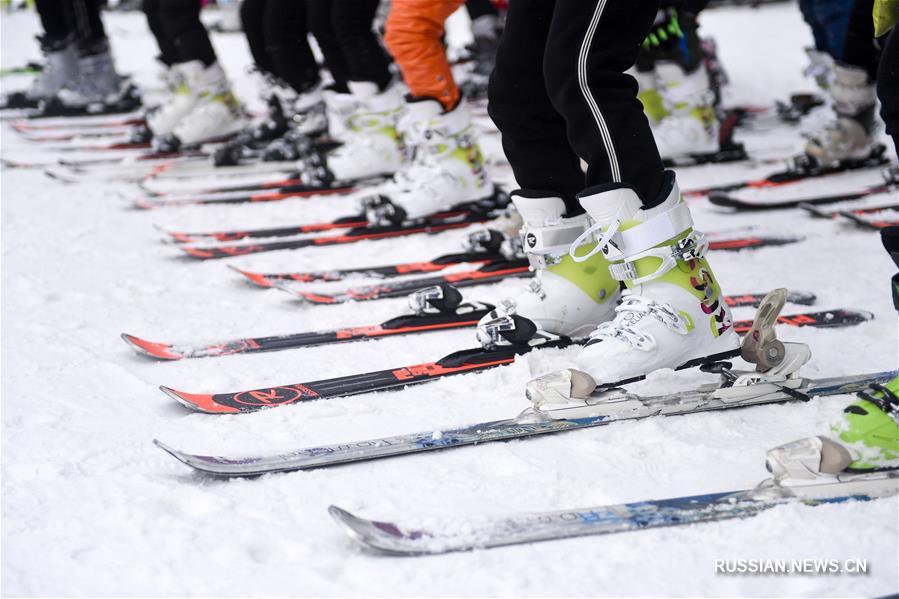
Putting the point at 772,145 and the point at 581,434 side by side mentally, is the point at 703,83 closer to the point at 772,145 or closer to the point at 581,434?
the point at 772,145

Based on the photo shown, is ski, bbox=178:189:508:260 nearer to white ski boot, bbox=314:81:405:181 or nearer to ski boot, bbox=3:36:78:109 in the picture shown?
white ski boot, bbox=314:81:405:181

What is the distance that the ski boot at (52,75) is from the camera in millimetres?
8219

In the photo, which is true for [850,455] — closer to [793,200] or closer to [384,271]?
[384,271]

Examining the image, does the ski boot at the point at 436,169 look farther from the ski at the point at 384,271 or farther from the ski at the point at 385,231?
the ski at the point at 384,271

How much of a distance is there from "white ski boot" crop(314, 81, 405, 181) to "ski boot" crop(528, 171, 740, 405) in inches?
115

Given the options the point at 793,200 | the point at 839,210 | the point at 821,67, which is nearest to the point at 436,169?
the point at 793,200

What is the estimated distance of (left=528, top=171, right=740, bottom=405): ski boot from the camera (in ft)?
6.18

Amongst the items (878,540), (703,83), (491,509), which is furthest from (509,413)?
(703,83)

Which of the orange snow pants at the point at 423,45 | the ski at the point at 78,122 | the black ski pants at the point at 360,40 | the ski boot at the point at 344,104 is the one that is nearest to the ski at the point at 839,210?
the orange snow pants at the point at 423,45

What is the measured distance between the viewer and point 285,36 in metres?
5.30

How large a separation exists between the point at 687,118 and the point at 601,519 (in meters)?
3.70

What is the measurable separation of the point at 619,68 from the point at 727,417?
0.82 m

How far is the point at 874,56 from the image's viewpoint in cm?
381

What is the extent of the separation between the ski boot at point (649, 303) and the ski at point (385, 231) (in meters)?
1.85
